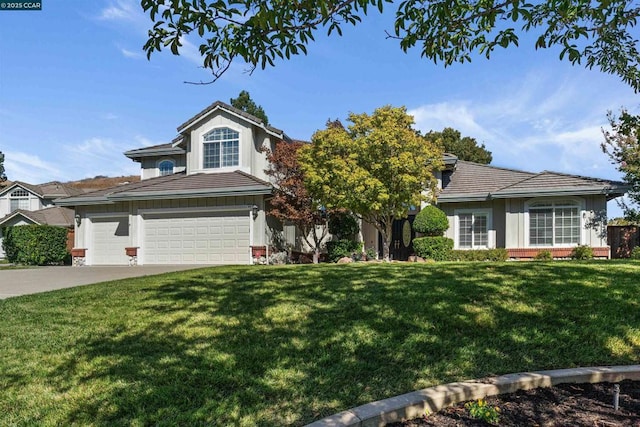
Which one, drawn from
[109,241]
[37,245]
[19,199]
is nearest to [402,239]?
[109,241]

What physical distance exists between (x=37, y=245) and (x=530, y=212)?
23.3m

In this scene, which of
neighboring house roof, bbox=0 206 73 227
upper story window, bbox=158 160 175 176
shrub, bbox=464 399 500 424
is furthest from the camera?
neighboring house roof, bbox=0 206 73 227

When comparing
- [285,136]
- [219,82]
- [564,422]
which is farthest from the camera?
[285,136]

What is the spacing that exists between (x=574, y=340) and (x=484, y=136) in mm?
34784

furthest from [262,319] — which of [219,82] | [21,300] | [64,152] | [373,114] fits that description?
[64,152]

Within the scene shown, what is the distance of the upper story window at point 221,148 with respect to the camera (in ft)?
59.1

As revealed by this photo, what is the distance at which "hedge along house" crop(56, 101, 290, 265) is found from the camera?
52.9 feet

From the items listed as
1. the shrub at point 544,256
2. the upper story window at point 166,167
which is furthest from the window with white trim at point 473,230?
the upper story window at point 166,167

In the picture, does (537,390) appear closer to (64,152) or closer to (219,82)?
(219,82)

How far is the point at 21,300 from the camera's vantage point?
7504mm

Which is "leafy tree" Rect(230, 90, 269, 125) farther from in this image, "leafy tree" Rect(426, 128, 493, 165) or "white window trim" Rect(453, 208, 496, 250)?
"white window trim" Rect(453, 208, 496, 250)

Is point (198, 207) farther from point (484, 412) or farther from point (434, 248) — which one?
point (484, 412)

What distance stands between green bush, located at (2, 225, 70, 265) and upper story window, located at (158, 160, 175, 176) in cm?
675

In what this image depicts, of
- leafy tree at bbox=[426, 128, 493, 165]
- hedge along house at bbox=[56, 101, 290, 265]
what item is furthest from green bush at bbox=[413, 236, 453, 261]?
leafy tree at bbox=[426, 128, 493, 165]
